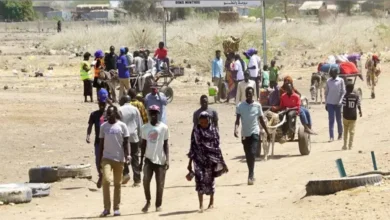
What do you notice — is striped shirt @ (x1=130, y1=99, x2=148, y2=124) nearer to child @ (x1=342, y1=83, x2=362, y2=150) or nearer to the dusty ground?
the dusty ground

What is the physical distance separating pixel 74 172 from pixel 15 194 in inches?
86.3

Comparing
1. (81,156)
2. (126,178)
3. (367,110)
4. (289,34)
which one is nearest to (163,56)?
(367,110)

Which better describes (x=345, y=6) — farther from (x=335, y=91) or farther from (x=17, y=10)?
(x=335, y=91)

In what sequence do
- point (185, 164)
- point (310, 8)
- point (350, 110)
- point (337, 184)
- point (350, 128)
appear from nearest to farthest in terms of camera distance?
point (337, 184), point (185, 164), point (350, 110), point (350, 128), point (310, 8)

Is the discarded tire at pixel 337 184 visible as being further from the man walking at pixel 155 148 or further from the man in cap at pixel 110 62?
the man in cap at pixel 110 62

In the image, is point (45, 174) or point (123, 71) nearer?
point (45, 174)

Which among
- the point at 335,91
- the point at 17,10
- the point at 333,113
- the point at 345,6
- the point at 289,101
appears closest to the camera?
the point at 289,101

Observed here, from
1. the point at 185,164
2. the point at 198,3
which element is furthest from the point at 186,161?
the point at 198,3

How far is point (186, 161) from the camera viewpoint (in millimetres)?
20297

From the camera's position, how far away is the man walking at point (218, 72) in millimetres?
30125

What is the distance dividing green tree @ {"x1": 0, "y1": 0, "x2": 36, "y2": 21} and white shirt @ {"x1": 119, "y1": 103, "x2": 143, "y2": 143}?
94.3 m

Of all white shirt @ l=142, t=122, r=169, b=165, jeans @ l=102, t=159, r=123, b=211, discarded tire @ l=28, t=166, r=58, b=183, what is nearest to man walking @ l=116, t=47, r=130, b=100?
discarded tire @ l=28, t=166, r=58, b=183

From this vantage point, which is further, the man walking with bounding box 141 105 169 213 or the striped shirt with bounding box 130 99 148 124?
the striped shirt with bounding box 130 99 148 124

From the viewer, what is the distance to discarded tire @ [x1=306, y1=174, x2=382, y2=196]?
13953 millimetres
